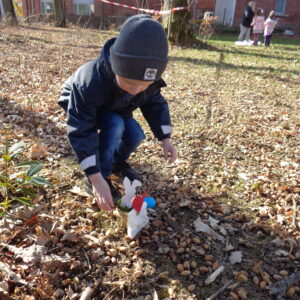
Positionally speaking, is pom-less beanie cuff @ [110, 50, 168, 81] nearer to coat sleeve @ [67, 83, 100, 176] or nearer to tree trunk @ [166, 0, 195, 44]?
coat sleeve @ [67, 83, 100, 176]

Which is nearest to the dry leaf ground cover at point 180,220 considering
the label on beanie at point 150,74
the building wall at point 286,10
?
the label on beanie at point 150,74

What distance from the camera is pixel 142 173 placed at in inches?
105

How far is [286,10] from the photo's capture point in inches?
795

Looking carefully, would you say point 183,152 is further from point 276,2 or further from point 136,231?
point 276,2

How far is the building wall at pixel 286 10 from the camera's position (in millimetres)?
19625

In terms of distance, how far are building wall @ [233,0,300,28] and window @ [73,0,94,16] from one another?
1017cm

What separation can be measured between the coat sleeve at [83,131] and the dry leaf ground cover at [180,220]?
1.70ft

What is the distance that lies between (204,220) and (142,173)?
30.0 inches

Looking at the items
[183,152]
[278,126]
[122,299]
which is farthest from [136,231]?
[278,126]

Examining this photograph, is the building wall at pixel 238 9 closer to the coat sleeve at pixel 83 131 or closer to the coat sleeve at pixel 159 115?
the coat sleeve at pixel 159 115

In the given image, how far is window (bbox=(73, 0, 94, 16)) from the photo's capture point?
21.1 meters

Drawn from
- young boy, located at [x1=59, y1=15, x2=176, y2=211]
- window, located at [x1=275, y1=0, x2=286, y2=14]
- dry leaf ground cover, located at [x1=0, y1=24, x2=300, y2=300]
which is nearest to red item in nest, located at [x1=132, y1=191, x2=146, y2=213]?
young boy, located at [x1=59, y1=15, x2=176, y2=211]

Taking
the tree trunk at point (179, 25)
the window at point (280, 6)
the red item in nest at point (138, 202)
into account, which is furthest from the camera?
the window at point (280, 6)

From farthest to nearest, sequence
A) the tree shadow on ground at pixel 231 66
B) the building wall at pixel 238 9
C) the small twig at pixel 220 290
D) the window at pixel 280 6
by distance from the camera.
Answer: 1. the window at pixel 280 6
2. the building wall at pixel 238 9
3. the tree shadow on ground at pixel 231 66
4. the small twig at pixel 220 290
